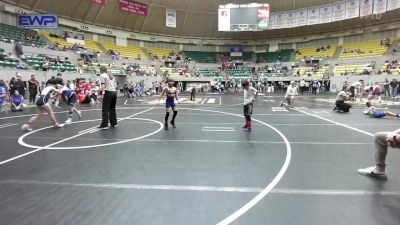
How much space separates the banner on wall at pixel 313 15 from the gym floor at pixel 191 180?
4209 centimetres

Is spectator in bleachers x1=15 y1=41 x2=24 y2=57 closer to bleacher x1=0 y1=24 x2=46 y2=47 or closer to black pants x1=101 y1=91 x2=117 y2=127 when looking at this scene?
bleacher x1=0 y1=24 x2=46 y2=47

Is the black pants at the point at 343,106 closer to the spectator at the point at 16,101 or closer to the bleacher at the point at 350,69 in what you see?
the spectator at the point at 16,101

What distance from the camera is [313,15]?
47.8 metres

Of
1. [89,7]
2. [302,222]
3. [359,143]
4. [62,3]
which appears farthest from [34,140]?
[89,7]

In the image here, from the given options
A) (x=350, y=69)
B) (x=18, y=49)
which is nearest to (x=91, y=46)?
(x=18, y=49)

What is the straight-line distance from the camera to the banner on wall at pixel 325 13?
46.2 meters

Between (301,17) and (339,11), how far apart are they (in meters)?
5.57

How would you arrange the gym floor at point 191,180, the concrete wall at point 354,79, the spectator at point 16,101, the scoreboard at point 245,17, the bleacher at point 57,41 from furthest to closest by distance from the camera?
the scoreboard at point 245,17 < the concrete wall at point 354,79 < the bleacher at point 57,41 < the spectator at point 16,101 < the gym floor at point 191,180

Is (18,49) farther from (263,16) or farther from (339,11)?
(339,11)

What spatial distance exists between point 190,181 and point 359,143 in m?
5.32

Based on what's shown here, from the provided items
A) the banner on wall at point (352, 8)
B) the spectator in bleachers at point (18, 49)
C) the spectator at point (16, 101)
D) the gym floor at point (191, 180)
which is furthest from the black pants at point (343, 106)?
the banner on wall at point (352, 8)

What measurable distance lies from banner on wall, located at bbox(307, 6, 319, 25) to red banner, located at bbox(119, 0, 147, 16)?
2352cm

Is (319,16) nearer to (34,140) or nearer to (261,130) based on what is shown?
(261,130)

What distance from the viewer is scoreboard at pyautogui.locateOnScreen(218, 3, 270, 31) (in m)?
43.4
